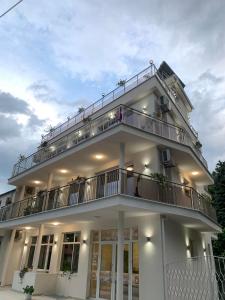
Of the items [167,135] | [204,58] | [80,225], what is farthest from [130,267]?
[204,58]

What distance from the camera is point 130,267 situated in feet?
36.4

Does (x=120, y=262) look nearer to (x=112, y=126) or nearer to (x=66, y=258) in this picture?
(x=112, y=126)

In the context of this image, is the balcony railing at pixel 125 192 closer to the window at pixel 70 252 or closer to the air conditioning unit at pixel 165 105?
the window at pixel 70 252

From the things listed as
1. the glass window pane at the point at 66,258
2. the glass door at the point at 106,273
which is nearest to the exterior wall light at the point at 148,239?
the glass door at the point at 106,273

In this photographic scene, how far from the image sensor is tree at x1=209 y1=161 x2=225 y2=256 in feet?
78.1

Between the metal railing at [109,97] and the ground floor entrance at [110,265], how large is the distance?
8.65m

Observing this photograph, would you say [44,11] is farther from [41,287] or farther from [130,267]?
[41,287]

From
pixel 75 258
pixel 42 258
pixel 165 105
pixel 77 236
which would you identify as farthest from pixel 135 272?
pixel 165 105

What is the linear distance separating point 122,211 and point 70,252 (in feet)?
19.9

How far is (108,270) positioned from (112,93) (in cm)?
1077

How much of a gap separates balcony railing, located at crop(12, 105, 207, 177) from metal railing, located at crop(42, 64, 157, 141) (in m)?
1.44

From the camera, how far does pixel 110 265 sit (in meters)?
12.0

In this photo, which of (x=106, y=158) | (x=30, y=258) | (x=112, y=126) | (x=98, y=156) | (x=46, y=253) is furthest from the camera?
(x=30, y=258)

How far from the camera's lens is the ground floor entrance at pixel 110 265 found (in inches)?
429
